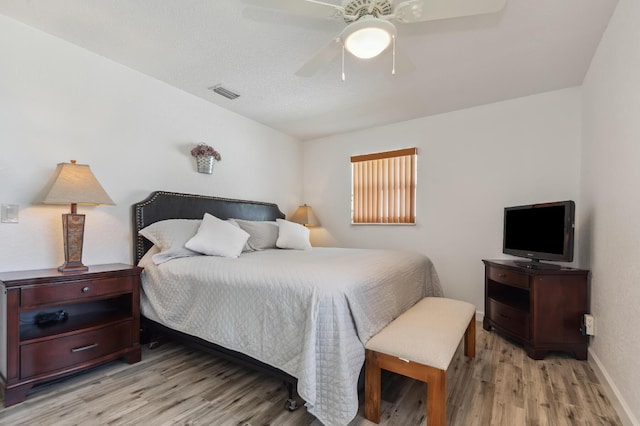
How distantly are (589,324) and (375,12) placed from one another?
2.73m

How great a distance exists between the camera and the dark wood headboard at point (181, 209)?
2.68m

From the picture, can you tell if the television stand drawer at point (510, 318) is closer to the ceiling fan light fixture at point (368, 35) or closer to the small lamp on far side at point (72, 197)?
the ceiling fan light fixture at point (368, 35)

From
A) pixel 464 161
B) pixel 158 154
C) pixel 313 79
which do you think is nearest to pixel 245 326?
pixel 158 154

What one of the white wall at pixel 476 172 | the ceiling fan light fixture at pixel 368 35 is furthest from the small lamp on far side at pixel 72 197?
the white wall at pixel 476 172

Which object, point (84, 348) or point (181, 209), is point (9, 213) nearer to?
point (84, 348)

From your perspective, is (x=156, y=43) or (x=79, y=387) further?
(x=156, y=43)

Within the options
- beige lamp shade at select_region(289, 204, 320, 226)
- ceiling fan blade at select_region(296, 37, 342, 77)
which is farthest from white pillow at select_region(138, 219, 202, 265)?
beige lamp shade at select_region(289, 204, 320, 226)

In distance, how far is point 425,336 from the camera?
1596mm

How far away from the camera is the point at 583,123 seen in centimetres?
280

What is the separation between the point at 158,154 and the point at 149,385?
202 centimetres

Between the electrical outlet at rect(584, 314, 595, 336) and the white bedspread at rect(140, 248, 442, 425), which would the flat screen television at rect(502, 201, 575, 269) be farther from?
the white bedspread at rect(140, 248, 442, 425)

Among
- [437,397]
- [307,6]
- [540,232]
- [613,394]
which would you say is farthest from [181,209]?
[613,394]

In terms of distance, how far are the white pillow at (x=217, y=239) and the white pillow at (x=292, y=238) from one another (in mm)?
550

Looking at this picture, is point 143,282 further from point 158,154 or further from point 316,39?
point 316,39
